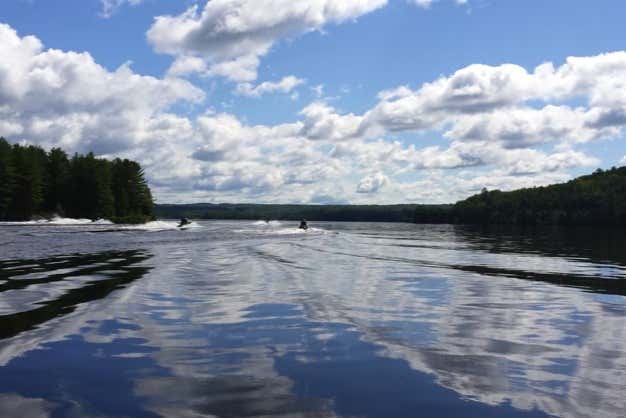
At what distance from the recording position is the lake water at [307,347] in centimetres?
673

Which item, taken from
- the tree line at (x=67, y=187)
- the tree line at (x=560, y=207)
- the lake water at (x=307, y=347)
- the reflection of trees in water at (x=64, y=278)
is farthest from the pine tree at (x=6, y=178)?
the tree line at (x=560, y=207)

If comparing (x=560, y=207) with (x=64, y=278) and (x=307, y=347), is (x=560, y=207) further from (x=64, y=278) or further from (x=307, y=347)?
(x=307, y=347)

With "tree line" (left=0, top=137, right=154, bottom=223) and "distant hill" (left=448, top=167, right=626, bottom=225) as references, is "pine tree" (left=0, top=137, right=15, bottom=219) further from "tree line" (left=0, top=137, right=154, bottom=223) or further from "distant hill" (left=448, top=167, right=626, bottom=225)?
"distant hill" (left=448, top=167, right=626, bottom=225)

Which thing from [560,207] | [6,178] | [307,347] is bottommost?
[307,347]

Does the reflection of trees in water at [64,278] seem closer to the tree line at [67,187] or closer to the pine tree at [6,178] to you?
the pine tree at [6,178]

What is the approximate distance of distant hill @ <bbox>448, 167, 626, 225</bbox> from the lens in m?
150

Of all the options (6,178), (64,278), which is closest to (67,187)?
(6,178)

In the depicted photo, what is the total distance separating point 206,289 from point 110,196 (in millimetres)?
107413

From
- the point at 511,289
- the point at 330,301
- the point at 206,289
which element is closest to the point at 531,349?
the point at 330,301

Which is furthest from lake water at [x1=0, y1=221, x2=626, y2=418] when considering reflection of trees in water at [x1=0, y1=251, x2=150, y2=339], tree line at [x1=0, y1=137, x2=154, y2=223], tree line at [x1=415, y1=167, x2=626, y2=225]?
tree line at [x1=415, y1=167, x2=626, y2=225]

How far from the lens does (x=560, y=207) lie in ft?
537

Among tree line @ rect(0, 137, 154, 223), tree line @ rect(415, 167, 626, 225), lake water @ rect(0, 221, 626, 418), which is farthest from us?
tree line @ rect(415, 167, 626, 225)

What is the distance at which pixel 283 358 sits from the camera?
345 inches

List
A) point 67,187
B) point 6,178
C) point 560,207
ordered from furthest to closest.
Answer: point 560,207
point 67,187
point 6,178
